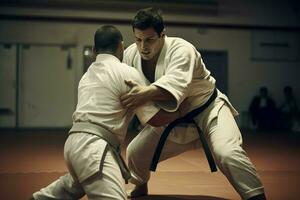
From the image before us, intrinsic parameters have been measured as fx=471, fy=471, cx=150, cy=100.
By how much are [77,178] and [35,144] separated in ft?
15.9

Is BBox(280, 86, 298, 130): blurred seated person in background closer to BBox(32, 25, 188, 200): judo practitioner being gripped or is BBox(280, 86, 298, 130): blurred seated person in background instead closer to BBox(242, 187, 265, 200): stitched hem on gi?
BBox(242, 187, 265, 200): stitched hem on gi

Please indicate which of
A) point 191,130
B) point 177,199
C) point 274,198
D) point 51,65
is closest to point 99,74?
point 191,130

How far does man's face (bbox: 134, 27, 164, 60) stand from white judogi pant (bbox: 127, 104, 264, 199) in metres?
0.56

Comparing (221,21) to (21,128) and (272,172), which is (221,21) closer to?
(21,128)

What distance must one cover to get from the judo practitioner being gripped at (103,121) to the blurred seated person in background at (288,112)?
8.38m

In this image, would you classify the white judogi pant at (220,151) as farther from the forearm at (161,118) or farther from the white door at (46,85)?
the white door at (46,85)

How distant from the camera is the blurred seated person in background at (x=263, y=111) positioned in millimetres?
10508

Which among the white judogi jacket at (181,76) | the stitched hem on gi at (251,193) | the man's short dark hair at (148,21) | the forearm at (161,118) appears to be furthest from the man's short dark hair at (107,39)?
the stitched hem on gi at (251,193)

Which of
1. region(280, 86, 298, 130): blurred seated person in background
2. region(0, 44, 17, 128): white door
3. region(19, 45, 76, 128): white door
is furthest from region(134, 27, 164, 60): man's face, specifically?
region(280, 86, 298, 130): blurred seated person in background

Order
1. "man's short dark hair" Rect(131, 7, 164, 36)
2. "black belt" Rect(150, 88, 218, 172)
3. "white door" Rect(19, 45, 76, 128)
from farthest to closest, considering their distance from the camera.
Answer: "white door" Rect(19, 45, 76, 128) < "black belt" Rect(150, 88, 218, 172) < "man's short dark hair" Rect(131, 7, 164, 36)

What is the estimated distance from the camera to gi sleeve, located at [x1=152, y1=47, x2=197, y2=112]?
105 inches

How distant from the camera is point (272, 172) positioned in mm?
4934

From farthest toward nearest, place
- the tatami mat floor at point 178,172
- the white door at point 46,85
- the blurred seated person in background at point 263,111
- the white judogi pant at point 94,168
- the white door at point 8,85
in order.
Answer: the blurred seated person in background at point 263,111 → the white door at point 46,85 → the white door at point 8,85 → the tatami mat floor at point 178,172 → the white judogi pant at point 94,168

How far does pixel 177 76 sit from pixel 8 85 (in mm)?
7834
